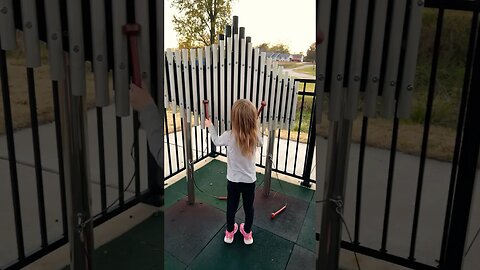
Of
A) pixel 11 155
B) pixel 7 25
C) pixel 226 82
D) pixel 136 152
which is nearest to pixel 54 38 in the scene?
pixel 7 25

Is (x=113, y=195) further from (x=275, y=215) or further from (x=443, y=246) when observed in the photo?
(x=443, y=246)

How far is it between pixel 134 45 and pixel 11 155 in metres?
0.53

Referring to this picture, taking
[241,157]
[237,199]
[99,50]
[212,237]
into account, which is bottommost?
[212,237]

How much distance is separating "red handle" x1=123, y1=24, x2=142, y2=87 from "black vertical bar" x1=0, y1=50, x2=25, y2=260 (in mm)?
353

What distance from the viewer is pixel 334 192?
0.80 meters

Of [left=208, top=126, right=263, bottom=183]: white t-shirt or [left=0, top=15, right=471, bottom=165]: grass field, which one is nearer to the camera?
[left=0, top=15, right=471, bottom=165]: grass field

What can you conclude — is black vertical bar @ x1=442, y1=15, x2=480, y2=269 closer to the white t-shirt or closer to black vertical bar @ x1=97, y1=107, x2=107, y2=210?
the white t-shirt

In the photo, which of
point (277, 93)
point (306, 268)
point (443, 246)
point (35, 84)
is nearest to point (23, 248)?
point (35, 84)

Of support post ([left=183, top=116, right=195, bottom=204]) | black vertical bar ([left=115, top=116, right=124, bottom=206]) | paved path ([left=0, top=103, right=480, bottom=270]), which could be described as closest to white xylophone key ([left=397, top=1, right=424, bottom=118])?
paved path ([left=0, top=103, right=480, bottom=270])

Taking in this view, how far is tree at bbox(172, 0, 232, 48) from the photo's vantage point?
84cm

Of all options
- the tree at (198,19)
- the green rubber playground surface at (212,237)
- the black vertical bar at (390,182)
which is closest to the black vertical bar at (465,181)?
the black vertical bar at (390,182)

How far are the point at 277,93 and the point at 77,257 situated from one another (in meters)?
0.98

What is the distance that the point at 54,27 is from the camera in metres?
0.64

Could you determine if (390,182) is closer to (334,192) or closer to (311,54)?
(334,192)
